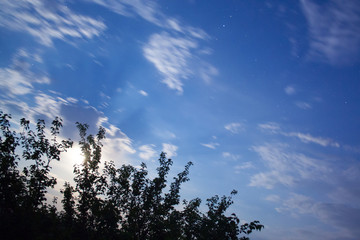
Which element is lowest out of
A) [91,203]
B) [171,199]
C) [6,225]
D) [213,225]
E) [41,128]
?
[6,225]

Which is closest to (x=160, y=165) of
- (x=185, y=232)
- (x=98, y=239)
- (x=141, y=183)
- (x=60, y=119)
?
(x=141, y=183)

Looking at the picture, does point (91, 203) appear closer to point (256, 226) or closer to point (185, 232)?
point (185, 232)

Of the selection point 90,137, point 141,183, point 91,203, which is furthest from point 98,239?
point 90,137

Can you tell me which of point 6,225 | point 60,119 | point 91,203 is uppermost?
point 60,119

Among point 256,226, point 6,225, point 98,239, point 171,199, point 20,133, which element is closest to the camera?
point 6,225

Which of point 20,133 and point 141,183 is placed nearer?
point 20,133

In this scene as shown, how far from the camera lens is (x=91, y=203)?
18.0 meters

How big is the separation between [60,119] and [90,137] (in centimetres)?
316

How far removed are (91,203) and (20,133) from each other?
8031 millimetres

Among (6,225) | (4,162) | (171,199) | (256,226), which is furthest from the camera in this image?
(171,199)

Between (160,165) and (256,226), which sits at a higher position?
(160,165)

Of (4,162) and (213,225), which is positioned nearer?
(213,225)

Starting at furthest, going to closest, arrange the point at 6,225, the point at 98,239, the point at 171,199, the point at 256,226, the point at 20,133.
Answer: the point at 171,199
the point at 20,133
the point at 98,239
the point at 256,226
the point at 6,225

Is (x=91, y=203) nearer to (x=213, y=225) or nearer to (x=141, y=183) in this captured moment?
(x=141, y=183)
